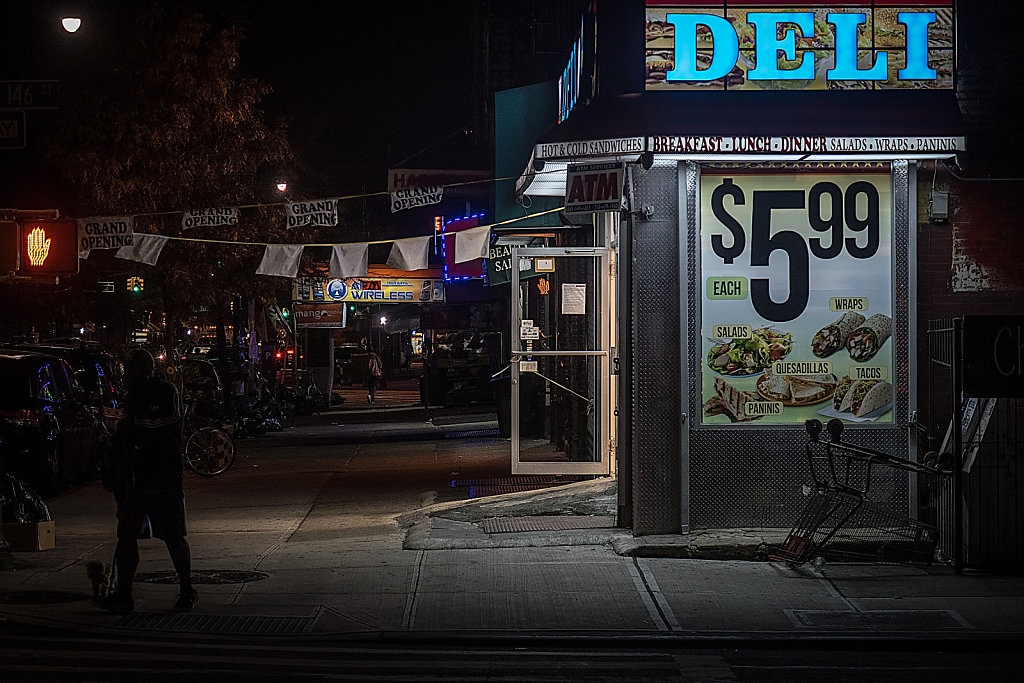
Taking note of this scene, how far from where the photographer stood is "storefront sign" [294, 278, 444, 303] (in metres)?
26.1

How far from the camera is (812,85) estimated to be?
9883mm

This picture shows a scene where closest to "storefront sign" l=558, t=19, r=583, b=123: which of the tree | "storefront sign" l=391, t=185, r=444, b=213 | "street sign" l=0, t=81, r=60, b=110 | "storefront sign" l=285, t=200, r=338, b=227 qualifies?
"storefront sign" l=391, t=185, r=444, b=213

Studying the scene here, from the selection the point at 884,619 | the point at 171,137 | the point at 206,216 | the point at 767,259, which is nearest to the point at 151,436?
the point at 884,619

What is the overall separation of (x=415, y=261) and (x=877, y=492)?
896 cm

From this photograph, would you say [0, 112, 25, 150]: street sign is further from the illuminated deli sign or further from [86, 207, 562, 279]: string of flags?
the illuminated deli sign

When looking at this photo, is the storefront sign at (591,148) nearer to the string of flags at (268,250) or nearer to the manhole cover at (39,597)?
the manhole cover at (39,597)

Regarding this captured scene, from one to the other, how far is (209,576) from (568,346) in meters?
6.16

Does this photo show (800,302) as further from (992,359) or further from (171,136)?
(171,136)

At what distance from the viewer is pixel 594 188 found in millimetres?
9984

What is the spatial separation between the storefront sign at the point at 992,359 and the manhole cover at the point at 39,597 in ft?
22.5

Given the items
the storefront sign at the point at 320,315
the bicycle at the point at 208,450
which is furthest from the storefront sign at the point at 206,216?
the storefront sign at the point at 320,315

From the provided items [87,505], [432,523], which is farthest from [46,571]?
[87,505]

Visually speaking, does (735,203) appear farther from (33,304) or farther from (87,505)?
(33,304)

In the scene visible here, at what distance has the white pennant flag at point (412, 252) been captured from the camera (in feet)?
56.7
